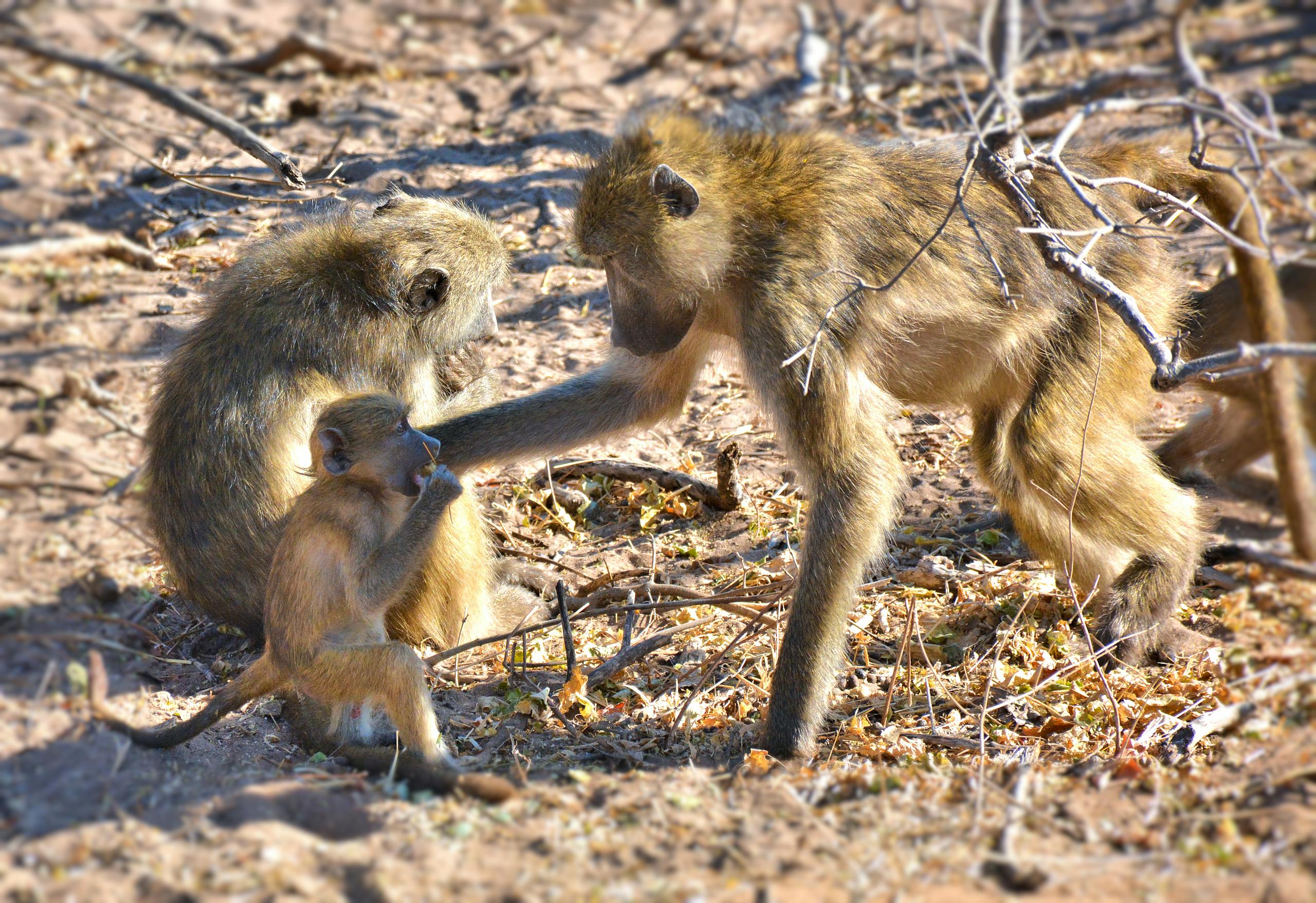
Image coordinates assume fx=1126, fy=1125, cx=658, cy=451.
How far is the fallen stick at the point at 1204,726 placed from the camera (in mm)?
2795

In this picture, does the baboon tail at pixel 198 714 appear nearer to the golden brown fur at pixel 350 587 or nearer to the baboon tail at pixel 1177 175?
the golden brown fur at pixel 350 587

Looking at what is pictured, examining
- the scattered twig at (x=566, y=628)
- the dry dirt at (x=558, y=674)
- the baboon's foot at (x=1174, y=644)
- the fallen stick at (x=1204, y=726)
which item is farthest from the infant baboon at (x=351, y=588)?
the baboon's foot at (x=1174, y=644)

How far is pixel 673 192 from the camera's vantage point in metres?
3.34

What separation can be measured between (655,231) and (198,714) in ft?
6.01

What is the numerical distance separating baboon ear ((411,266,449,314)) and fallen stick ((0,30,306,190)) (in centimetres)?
81

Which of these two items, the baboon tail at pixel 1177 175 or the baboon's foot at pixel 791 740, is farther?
the baboon tail at pixel 1177 175

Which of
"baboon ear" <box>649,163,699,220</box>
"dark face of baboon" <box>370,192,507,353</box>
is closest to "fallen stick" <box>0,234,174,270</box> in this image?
"dark face of baboon" <box>370,192,507,353</box>

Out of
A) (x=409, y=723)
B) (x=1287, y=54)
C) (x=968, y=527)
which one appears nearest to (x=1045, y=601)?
(x=968, y=527)

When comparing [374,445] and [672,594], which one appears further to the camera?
[672,594]

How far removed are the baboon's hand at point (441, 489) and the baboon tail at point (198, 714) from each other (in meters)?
0.62

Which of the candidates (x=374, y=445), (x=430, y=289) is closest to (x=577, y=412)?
(x=430, y=289)

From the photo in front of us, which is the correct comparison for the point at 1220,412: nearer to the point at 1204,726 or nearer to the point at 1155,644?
the point at 1155,644

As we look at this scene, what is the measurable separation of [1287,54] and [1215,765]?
6.62 meters

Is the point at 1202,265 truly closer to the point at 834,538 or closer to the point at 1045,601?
the point at 1045,601
